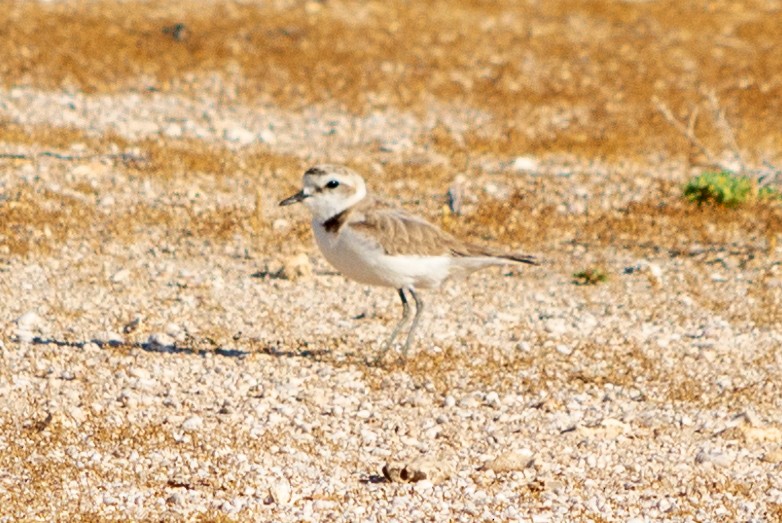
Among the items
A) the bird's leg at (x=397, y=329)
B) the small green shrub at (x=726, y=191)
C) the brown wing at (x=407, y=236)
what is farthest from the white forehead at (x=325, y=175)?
the small green shrub at (x=726, y=191)

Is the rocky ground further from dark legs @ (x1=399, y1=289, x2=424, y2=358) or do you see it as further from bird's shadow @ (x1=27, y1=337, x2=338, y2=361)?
dark legs @ (x1=399, y1=289, x2=424, y2=358)

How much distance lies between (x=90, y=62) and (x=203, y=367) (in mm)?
10953

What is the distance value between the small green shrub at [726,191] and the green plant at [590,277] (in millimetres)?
2656

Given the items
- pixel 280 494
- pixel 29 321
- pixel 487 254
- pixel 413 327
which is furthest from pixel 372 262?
pixel 29 321

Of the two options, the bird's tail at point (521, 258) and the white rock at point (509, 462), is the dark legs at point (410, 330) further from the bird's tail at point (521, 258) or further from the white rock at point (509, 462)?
the white rock at point (509, 462)

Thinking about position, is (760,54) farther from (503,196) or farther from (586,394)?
(586,394)

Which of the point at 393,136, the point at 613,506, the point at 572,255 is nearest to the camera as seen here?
the point at 613,506

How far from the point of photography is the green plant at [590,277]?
1181 centimetres

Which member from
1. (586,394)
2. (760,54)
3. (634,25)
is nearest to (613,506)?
(586,394)

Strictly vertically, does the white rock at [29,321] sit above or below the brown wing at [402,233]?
below

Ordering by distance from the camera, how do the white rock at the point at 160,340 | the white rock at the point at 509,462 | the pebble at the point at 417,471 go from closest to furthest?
the pebble at the point at 417,471 → the white rock at the point at 509,462 → the white rock at the point at 160,340

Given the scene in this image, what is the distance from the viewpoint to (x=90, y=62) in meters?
19.0

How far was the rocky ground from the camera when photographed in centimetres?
755

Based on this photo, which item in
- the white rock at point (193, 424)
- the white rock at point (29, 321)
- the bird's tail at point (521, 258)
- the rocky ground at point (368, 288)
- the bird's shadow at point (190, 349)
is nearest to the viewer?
the rocky ground at point (368, 288)
